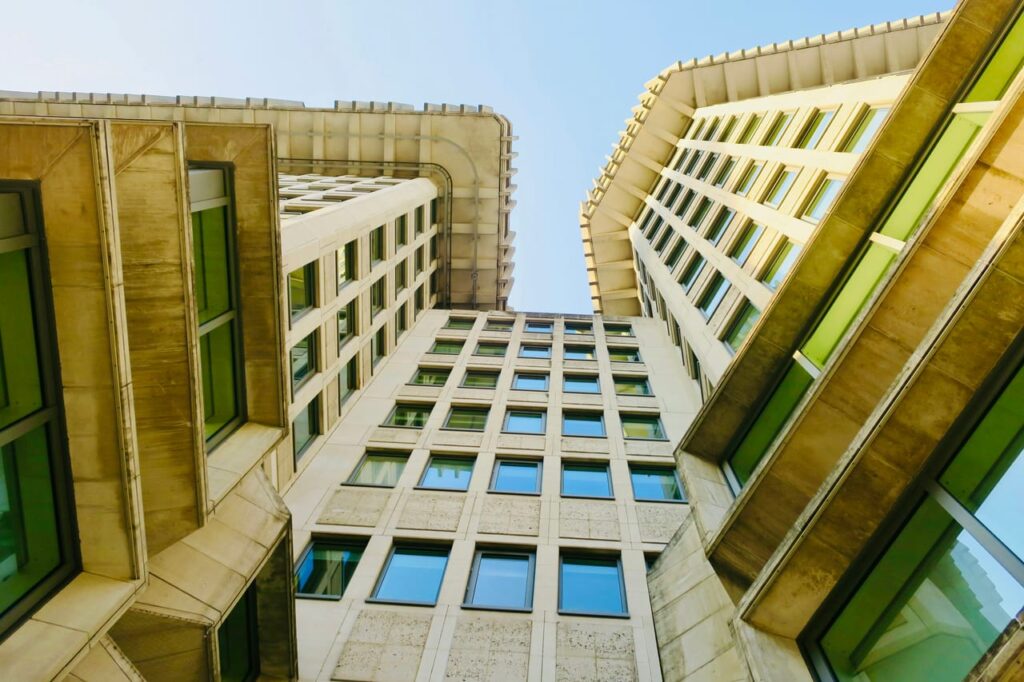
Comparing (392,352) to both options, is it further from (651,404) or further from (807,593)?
(807,593)

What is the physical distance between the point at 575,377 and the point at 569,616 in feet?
44.2

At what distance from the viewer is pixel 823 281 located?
40.7ft

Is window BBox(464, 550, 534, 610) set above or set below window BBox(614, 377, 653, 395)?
below

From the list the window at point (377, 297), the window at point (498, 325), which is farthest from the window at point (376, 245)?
the window at point (498, 325)

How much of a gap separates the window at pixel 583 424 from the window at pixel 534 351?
5.99 metres

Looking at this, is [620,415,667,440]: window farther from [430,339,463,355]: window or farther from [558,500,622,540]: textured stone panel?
[430,339,463,355]: window

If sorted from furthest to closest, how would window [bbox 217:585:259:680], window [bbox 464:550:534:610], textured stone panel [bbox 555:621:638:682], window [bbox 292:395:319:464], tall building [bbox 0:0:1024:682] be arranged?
window [bbox 292:395:319:464] → window [bbox 464:550:534:610] → textured stone panel [bbox 555:621:638:682] → window [bbox 217:585:259:680] → tall building [bbox 0:0:1024:682]

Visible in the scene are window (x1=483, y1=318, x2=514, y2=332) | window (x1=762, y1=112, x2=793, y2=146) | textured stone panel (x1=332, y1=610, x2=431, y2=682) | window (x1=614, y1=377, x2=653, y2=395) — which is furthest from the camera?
window (x1=483, y1=318, x2=514, y2=332)

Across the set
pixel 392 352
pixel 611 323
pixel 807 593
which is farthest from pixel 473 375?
pixel 807 593

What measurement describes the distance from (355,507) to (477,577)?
14.3 ft

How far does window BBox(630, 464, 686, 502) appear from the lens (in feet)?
60.0

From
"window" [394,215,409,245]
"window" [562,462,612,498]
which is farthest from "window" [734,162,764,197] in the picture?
"window" [394,215,409,245]

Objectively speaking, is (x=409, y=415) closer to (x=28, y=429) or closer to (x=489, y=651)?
(x=489, y=651)

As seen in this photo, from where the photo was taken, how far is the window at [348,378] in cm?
2278
